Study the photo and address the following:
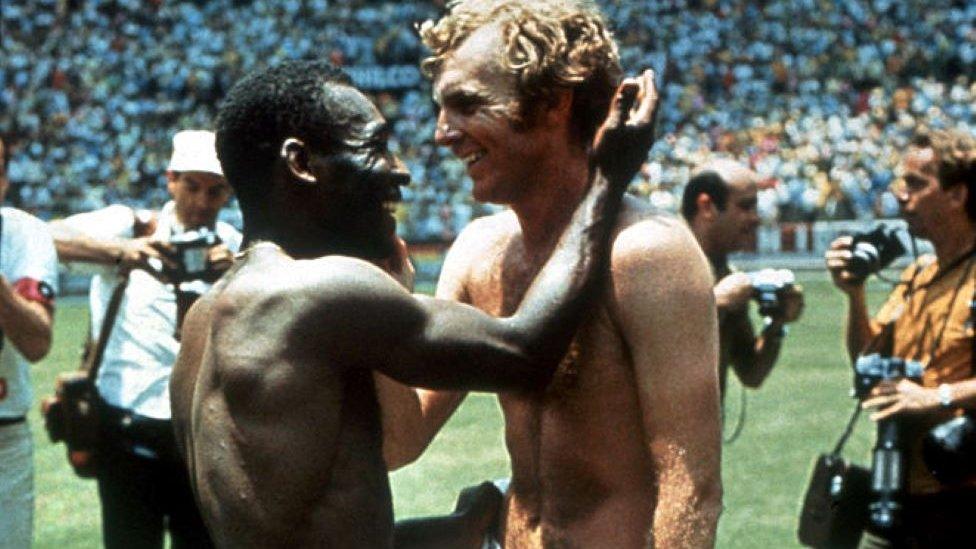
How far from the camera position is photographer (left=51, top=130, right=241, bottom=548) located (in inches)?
246

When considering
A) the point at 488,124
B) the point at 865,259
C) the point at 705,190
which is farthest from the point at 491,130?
the point at 705,190

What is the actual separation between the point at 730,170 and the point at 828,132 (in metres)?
26.0

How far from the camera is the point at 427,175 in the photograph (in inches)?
1326

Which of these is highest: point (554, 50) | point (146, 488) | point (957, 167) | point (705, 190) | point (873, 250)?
point (554, 50)

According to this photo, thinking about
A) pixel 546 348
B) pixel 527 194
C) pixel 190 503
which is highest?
pixel 527 194

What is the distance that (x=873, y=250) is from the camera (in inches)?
242

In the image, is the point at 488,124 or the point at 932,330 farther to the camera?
the point at 932,330

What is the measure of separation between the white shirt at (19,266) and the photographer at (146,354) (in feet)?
1.08

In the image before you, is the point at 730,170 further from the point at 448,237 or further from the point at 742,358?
the point at 448,237

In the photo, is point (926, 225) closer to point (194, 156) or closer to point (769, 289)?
point (769, 289)

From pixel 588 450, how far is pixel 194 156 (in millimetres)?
3530

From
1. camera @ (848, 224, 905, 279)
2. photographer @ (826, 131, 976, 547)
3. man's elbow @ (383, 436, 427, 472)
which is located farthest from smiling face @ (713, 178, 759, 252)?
man's elbow @ (383, 436, 427, 472)

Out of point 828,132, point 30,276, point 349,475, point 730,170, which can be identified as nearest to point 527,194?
point 349,475

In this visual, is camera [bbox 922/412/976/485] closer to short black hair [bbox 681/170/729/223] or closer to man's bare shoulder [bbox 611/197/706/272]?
short black hair [bbox 681/170/729/223]
